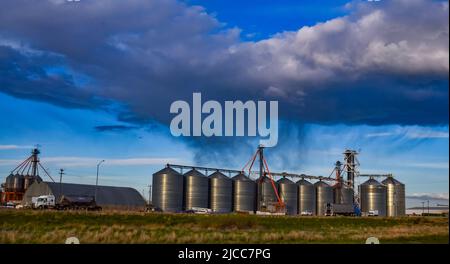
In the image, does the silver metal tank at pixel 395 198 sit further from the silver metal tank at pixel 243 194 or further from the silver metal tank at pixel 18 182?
the silver metal tank at pixel 18 182

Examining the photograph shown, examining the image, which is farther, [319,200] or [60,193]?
[319,200]

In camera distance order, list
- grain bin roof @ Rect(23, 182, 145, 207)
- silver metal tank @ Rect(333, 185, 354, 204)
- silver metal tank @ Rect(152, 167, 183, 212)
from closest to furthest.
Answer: grain bin roof @ Rect(23, 182, 145, 207) < silver metal tank @ Rect(152, 167, 183, 212) < silver metal tank @ Rect(333, 185, 354, 204)

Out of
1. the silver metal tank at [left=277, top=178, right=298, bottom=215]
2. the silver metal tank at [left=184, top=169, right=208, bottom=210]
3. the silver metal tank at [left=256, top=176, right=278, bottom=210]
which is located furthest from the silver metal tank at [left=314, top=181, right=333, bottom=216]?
the silver metal tank at [left=184, top=169, right=208, bottom=210]

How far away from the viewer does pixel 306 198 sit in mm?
132375

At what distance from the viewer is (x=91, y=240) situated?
2941cm

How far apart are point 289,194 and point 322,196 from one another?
40.1 feet

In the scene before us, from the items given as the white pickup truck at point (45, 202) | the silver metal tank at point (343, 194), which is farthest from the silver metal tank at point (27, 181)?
the silver metal tank at point (343, 194)

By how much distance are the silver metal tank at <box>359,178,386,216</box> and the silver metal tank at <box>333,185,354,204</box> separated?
5.29 metres

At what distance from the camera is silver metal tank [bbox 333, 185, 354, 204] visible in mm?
139500

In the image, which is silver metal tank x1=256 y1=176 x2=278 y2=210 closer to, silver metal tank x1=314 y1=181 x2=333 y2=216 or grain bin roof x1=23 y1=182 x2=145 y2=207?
silver metal tank x1=314 y1=181 x2=333 y2=216
